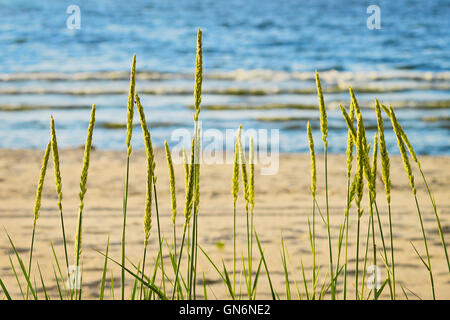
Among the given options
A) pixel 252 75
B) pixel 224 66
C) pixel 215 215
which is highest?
pixel 224 66

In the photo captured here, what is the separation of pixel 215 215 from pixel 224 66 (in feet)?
24.4

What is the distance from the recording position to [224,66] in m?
10.7

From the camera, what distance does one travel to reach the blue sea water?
7.14 m

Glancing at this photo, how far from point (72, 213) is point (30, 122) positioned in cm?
391

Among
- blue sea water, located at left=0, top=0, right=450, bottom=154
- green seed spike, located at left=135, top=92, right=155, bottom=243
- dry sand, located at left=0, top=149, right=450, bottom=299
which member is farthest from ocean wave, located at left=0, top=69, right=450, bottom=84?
green seed spike, located at left=135, top=92, right=155, bottom=243

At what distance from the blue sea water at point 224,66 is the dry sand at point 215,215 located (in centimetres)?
118

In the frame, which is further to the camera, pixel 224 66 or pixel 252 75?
pixel 224 66

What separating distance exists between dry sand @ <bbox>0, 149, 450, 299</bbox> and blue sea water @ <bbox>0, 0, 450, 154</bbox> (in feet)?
3.88

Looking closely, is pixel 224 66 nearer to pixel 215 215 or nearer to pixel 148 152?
pixel 215 215

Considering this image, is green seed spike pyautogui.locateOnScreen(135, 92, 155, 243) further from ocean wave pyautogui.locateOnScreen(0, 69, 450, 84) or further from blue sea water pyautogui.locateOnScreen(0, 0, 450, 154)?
ocean wave pyautogui.locateOnScreen(0, 69, 450, 84)

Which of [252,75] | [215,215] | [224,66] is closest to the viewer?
[215,215]

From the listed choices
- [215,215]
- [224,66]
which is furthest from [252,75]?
[215,215]
